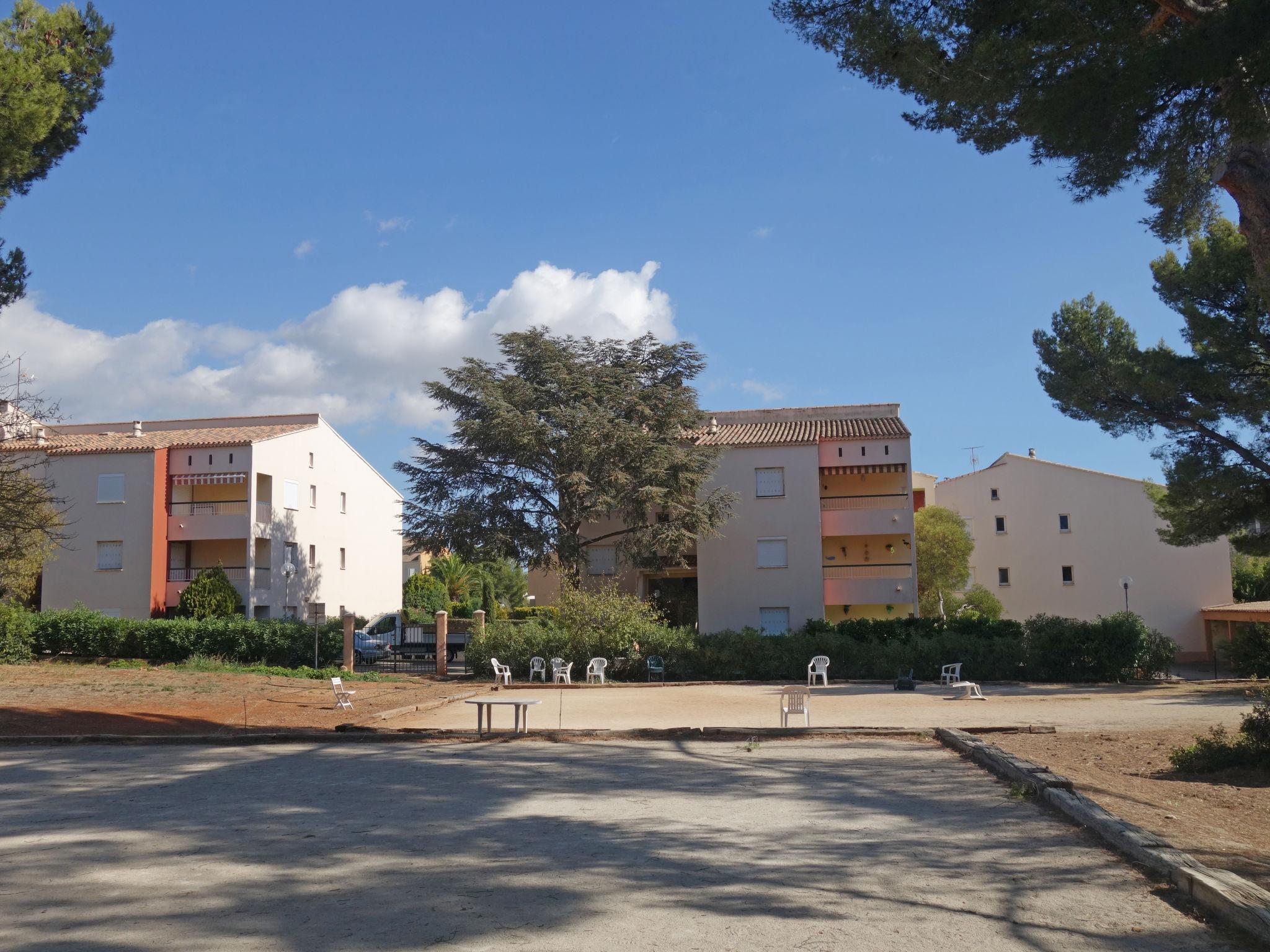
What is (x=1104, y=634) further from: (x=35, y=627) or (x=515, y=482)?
(x=35, y=627)

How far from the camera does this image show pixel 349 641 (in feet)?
96.8

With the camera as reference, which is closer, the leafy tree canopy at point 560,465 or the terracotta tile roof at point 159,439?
the leafy tree canopy at point 560,465

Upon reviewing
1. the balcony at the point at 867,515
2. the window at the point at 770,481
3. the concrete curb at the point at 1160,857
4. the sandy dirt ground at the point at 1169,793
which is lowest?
the sandy dirt ground at the point at 1169,793

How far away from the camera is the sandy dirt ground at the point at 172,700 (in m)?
16.1

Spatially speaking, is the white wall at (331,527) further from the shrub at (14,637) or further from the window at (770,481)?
the window at (770,481)

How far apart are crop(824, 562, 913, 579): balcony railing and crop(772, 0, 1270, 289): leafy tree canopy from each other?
2657cm

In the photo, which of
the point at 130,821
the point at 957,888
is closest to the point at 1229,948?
the point at 957,888

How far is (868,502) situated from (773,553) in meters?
4.45

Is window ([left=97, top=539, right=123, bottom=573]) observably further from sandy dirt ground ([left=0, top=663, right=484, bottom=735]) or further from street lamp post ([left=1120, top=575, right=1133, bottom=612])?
street lamp post ([left=1120, top=575, right=1133, bottom=612])

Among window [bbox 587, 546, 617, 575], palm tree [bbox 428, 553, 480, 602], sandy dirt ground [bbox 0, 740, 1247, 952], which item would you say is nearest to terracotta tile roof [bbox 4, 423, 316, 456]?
window [bbox 587, 546, 617, 575]

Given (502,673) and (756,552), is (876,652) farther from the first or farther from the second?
(756,552)

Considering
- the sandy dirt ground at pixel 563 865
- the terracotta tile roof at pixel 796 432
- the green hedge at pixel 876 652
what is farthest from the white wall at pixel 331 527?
the sandy dirt ground at pixel 563 865

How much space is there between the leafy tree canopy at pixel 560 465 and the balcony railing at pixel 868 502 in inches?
181

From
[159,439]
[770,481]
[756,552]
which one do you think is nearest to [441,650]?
[756,552]
